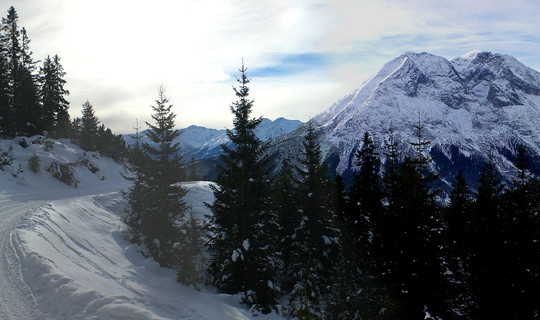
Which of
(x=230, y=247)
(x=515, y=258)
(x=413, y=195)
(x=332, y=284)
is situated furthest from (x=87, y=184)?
(x=515, y=258)

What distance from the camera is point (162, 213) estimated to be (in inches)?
878

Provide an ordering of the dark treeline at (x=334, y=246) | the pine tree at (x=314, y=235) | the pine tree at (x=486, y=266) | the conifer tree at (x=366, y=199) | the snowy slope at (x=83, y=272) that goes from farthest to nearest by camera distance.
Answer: the conifer tree at (x=366, y=199)
the pine tree at (x=314, y=235)
the pine tree at (x=486, y=266)
the dark treeline at (x=334, y=246)
the snowy slope at (x=83, y=272)

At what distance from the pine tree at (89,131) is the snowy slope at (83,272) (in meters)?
27.4

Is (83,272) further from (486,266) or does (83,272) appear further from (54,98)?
(54,98)

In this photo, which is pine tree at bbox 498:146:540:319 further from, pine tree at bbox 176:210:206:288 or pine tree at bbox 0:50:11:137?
pine tree at bbox 0:50:11:137

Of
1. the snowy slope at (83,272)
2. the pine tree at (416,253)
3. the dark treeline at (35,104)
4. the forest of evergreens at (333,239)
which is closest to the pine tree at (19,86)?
the dark treeline at (35,104)

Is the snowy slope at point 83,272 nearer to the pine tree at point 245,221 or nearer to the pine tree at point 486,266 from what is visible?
the pine tree at point 245,221

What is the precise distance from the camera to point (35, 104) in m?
50.3

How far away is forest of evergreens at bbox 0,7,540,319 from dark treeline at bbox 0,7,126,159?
113 ft

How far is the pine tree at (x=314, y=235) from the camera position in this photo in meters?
24.0

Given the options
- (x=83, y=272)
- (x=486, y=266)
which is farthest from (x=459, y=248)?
(x=83, y=272)

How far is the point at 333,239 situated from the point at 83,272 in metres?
17.3

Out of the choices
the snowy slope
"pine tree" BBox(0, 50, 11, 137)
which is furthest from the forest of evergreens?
"pine tree" BBox(0, 50, 11, 137)

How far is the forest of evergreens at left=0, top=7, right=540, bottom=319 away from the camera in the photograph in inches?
733
